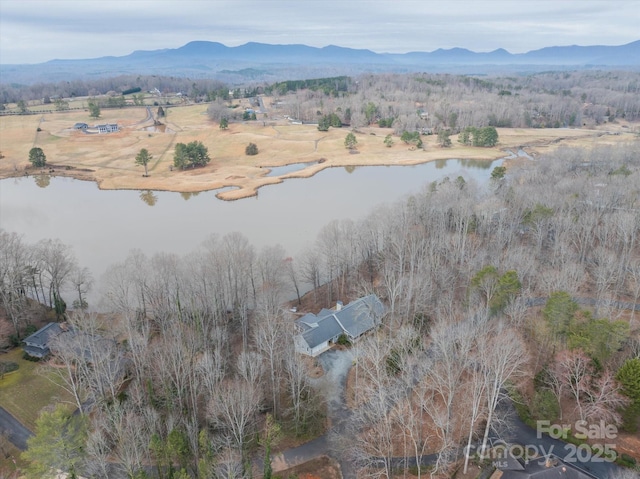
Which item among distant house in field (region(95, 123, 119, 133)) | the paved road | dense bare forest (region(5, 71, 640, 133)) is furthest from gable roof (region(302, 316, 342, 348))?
distant house in field (region(95, 123, 119, 133))

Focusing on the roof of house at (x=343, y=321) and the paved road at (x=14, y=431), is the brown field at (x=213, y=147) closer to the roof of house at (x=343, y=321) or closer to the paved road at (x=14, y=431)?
the roof of house at (x=343, y=321)

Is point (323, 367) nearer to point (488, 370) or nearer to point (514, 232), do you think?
point (488, 370)

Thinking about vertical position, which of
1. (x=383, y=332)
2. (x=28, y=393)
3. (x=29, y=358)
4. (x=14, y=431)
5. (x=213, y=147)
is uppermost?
(x=213, y=147)

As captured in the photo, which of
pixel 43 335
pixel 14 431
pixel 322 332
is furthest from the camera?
pixel 43 335

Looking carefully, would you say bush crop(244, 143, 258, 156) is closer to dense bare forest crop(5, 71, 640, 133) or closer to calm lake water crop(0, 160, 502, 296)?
calm lake water crop(0, 160, 502, 296)

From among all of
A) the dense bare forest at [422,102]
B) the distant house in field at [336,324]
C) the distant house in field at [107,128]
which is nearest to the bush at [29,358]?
the distant house in field at [336,324]

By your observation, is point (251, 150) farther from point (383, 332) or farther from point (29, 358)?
point (383, 332)

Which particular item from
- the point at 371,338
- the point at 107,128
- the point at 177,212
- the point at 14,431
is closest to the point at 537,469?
the point at 371,338
